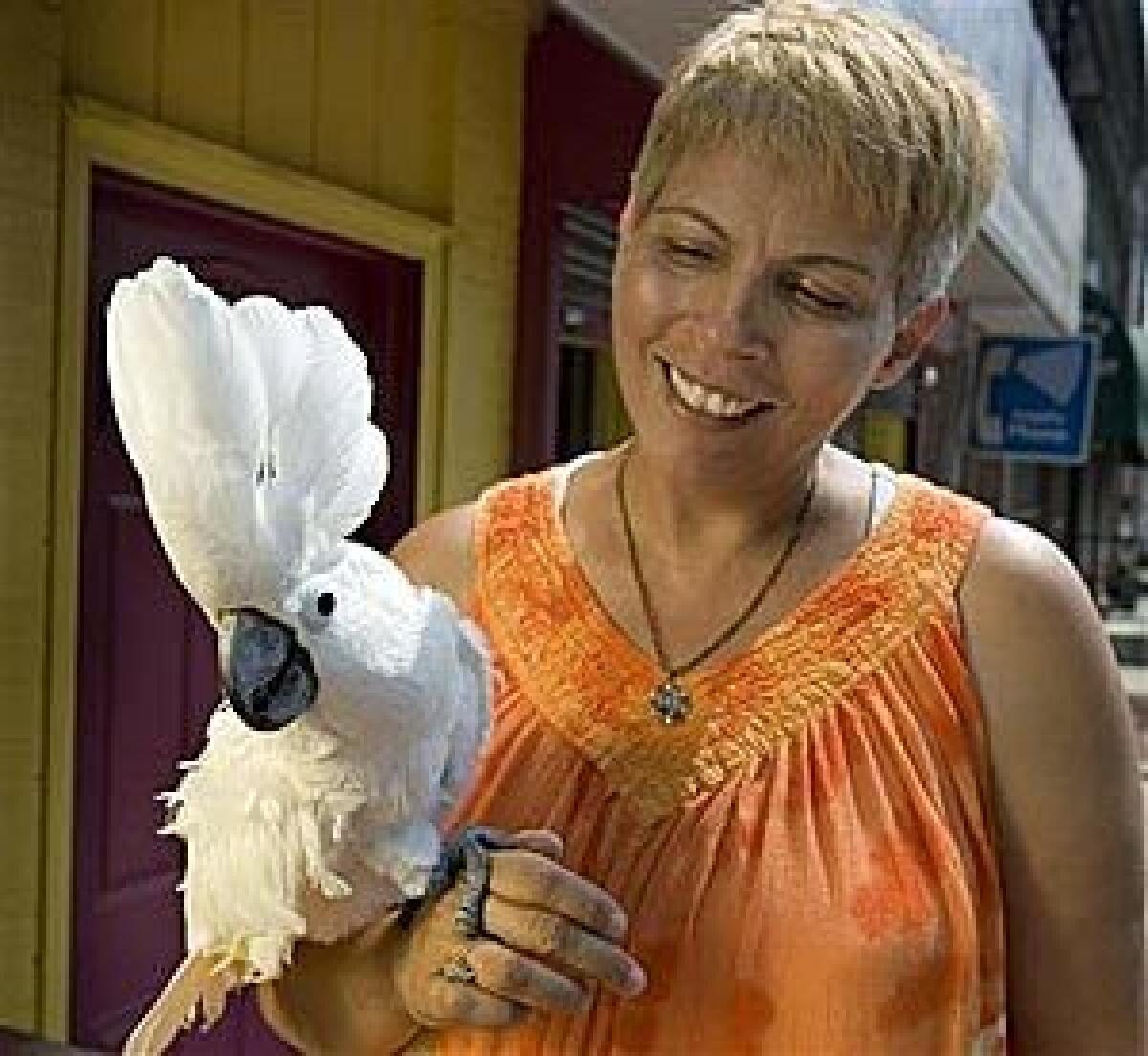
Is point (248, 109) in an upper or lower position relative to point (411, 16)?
lower

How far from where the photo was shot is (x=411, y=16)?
3424mm

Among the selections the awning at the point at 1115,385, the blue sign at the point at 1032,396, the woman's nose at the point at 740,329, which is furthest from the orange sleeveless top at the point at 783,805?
the awning at the point at 1115,385

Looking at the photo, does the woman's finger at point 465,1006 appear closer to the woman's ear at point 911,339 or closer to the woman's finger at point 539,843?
the woman's finger at point 539,843

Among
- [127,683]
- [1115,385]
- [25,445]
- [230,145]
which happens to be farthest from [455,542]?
[1115,385]

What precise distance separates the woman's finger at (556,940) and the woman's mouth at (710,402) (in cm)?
30

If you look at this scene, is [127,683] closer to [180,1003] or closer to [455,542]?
[455,542]

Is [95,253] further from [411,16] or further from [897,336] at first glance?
[897,336]

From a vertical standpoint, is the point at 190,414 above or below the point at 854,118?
below

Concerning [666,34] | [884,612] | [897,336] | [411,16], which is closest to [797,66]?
[897,336]

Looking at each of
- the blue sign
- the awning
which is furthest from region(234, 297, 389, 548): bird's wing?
the awning

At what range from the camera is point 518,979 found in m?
0.91

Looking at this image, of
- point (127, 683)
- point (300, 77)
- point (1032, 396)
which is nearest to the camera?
point (127, 683)

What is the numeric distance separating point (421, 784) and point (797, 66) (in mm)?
455

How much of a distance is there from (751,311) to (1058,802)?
36 cm
